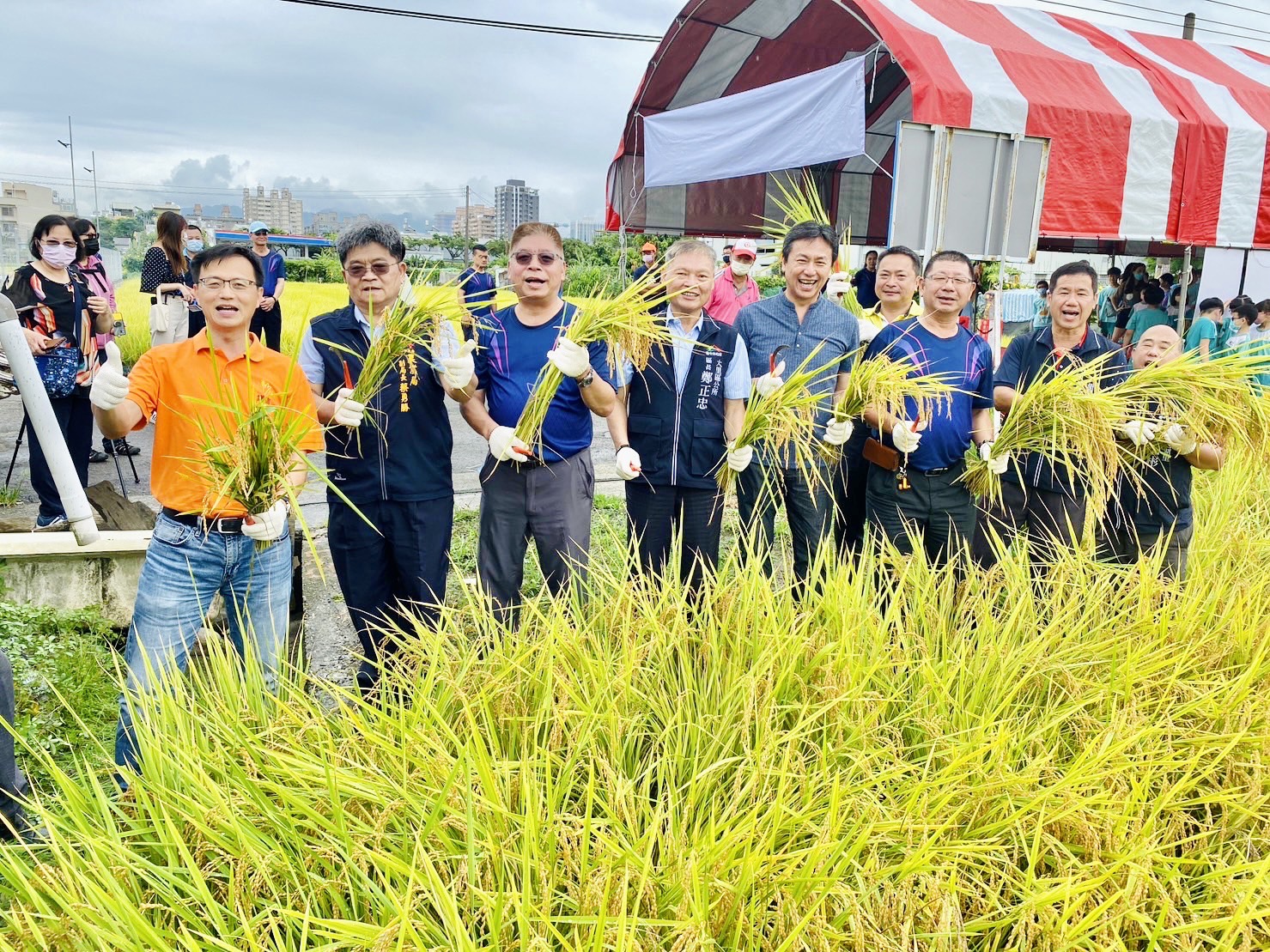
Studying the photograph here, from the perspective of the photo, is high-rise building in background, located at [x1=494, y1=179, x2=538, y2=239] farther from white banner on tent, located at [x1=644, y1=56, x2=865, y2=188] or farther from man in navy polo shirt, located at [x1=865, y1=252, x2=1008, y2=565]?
man in navy polo shirt, located at [x1=865, y1=252, x2=1008, y2=565]

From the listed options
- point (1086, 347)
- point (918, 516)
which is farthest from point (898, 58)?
point (918, 516)

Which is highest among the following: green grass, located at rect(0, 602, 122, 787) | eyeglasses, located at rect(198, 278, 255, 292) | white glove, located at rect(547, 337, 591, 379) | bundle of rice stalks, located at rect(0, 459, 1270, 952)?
eyeglasses, located at rect(198, 278, 255, 292)

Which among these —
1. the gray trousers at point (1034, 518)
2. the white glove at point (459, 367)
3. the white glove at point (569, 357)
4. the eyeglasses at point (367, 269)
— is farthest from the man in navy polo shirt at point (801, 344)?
→ the eyeglasses at point (367, 269)

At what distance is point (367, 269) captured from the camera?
9.32 feet

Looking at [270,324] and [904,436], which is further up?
[270,324]

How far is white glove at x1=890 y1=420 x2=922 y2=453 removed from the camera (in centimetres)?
335

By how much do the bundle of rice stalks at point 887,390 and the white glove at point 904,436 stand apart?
0.05m

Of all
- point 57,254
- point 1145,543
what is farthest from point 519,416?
point 57,254

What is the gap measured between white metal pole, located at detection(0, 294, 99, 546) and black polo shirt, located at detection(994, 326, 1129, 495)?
3.12 meters

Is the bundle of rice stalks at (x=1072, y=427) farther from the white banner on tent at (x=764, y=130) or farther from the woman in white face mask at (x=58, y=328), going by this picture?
the woman in white face mask at (x=58, y=328)

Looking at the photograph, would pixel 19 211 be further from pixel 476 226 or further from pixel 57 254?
pixel 57 254

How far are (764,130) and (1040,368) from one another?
4.77 m

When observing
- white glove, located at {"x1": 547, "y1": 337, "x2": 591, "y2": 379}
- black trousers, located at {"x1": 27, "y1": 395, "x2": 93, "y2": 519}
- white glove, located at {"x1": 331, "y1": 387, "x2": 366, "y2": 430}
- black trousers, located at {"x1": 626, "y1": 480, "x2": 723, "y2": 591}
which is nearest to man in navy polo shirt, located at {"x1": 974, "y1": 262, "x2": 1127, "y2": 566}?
black trousers, located at {"x1": 626, "y1": 480, "x2": 723, "y2": 591}

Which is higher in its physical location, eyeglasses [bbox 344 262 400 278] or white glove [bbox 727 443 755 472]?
eyeglasses [bbox 344 262 400 278]
